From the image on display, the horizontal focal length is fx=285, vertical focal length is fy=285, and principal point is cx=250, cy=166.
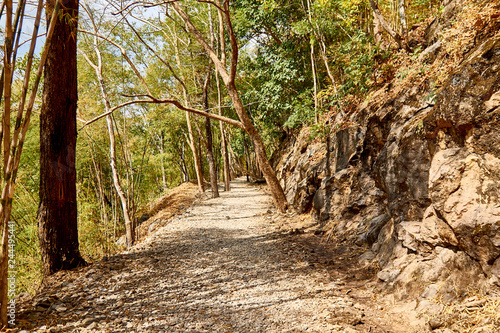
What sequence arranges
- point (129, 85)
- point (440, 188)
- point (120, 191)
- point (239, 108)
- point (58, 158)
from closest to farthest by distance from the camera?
point (440, 188)
point (58, 158)
point (120, 191)
point (239, 108)
point (129, 85)

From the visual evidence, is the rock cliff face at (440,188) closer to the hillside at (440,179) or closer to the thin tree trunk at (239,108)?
the hillside at (440,179)

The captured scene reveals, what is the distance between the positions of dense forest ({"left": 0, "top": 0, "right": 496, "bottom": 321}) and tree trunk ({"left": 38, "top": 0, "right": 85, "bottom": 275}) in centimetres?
2

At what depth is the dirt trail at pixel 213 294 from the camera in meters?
3.02

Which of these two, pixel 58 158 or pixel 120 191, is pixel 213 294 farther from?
pixel 120 191

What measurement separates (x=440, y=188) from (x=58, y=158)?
507 centimetres

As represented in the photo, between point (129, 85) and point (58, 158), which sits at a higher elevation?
point (129, 85)

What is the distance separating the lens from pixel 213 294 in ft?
12.6

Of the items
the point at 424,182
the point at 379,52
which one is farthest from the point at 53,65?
the point at 379,52

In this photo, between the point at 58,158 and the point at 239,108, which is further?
the point at 239,108

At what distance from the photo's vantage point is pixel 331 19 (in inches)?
404

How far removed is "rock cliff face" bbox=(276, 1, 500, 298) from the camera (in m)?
2.62

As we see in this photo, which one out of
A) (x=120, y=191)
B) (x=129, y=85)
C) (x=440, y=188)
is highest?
(x=129, y=85)

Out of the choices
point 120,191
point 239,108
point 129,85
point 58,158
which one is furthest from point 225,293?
point 129,85

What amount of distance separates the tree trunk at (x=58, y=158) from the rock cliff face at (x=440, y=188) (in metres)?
4.51
